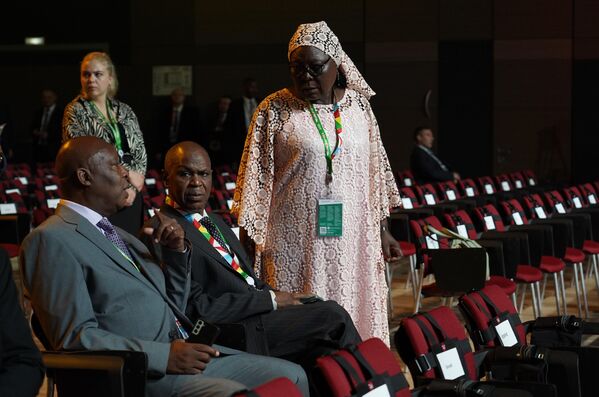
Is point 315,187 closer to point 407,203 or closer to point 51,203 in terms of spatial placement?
point 51,203

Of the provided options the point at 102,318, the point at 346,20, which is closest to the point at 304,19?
the point at 346,20

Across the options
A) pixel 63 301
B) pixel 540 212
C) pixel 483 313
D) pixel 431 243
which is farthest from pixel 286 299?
pixel 540 212

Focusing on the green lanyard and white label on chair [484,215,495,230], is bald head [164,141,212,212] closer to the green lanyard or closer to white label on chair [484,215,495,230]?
the green lanyard

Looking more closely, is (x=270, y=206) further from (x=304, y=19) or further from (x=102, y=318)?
(x=304, y=19)

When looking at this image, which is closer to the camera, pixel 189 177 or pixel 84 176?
pixel 84 176

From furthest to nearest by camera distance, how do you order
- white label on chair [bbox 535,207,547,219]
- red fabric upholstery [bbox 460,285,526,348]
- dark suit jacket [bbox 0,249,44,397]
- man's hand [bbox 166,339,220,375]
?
white label on chair [bbox 535,207,547,219] → red fabric upholstery [bbox 460,285,526,348] → man's hand [bbox 166,339,220,375] → dark suit jacket [bbox 0,249,44,397]

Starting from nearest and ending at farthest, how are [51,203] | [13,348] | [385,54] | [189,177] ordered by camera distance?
[13,348] < [189,177] < [51,203] < [385,54]

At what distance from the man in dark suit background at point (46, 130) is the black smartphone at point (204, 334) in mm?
13176

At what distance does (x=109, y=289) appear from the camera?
3.17 meters

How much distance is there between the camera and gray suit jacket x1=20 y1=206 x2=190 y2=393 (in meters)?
3.05

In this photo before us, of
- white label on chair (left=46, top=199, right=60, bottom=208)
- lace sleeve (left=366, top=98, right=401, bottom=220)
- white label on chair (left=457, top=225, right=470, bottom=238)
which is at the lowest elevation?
white label on chair (left=457, top=225, right=470, bottom=238)

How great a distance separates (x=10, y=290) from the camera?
239 cm

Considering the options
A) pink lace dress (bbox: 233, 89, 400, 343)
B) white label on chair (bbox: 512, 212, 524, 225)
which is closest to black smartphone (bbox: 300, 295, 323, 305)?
pink lace dress (bbox: 233, 89, 400, 343)

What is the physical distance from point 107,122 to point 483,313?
1857 mm
